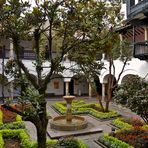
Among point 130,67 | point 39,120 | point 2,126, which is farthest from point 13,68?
point 130,67

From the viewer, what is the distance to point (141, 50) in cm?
2028

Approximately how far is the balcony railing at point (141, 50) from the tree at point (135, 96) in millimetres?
8541

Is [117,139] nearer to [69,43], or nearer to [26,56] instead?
[69,43]

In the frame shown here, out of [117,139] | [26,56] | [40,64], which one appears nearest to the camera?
[40,64]

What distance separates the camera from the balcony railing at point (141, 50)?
19.8 metres

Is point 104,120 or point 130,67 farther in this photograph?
point 130,67

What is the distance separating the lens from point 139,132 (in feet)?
48.2

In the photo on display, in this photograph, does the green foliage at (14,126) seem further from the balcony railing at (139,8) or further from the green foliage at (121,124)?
the balcony railing at (139,8)

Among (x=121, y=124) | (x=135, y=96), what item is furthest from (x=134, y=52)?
(x=135, y=96)

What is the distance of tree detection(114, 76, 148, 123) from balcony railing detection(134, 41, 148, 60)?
8.54 meters

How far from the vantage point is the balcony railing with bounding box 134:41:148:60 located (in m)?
19.8

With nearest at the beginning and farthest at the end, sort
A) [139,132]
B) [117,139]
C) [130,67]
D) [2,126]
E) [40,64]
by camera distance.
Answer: [40,64] < [117,139] < [139,132] < [2,126] < [130,67]

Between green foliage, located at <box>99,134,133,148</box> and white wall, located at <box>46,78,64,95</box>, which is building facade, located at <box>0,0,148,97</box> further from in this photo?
green foliage, located at <box>99,134,133,148</box>

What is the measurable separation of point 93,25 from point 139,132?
810 cm
